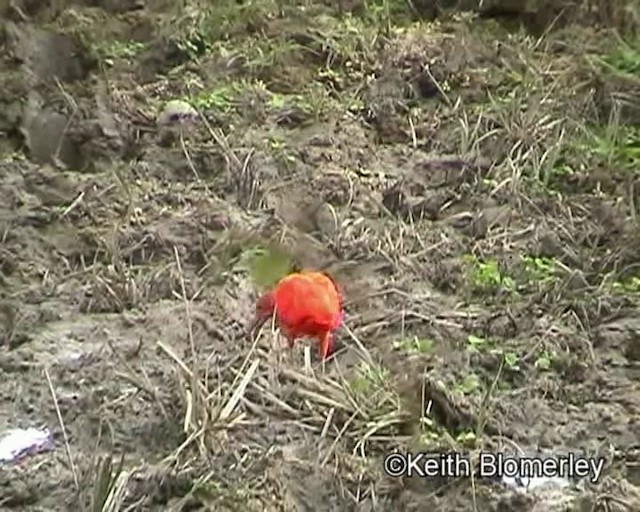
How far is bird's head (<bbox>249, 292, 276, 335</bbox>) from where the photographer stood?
84.7 inches

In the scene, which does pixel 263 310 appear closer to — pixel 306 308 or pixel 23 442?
pixel 306 308

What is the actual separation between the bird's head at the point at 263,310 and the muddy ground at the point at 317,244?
0.04m

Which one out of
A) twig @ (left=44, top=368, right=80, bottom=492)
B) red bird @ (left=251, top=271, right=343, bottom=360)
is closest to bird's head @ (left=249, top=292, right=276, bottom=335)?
red bird @ (left=251, top=271, right=343, bottom=360)

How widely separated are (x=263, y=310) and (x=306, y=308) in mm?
140

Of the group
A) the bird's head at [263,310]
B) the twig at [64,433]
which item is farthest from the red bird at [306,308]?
the twig at [64,433]

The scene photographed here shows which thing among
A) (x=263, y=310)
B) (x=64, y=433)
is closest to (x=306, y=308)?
(x=263, y=310)

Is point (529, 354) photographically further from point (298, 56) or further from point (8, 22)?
point (8, 22)

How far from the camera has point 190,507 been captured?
5.96 ft

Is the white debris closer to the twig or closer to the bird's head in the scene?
the twig

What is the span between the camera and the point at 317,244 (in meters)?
2.54

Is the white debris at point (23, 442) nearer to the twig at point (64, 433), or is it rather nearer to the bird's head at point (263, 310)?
the twig at point (64, 433)

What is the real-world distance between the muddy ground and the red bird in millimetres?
52

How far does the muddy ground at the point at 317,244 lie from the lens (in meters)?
1.94

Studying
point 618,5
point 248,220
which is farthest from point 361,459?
point 618,5
